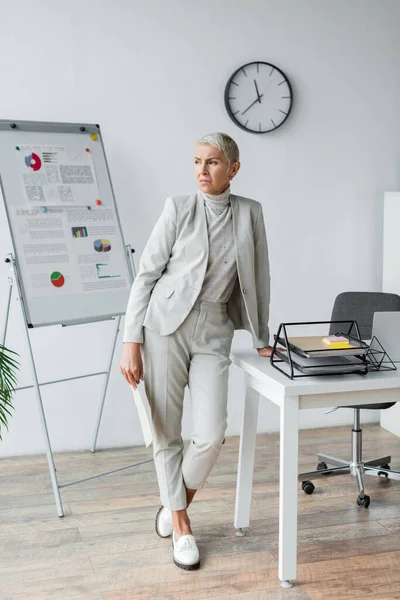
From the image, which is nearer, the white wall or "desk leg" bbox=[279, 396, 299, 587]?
"desk leg" bbox=[279, 396, 299, 587]

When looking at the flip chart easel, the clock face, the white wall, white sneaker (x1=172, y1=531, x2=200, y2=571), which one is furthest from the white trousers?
the clock face

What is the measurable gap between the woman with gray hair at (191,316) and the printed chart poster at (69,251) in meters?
0.80

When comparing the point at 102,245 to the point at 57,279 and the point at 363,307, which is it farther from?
the point at 363,307

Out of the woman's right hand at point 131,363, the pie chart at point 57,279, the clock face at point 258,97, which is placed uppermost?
the clock face at point 258,97

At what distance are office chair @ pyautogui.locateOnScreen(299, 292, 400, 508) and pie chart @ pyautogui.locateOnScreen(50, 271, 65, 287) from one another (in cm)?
128

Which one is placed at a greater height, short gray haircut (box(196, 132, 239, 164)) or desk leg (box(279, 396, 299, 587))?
short gray haircut (box(196, 132, 239, 164))

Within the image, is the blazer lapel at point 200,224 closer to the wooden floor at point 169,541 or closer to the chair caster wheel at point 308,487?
the wooden floor at point 169,541

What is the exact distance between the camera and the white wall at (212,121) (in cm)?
392

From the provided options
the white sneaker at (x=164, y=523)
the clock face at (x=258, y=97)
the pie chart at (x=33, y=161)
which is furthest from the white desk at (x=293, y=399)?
the clock face at (x=258, y=97)

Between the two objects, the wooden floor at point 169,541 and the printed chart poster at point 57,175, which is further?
the printed chart poster at point 57,175

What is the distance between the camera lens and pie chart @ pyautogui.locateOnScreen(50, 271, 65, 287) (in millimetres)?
3410

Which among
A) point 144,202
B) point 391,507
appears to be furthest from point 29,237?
point 391,507

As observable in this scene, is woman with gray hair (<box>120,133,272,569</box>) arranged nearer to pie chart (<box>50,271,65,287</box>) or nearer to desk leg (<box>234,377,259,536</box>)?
desk leg (<box>234,377,259,536</box>)

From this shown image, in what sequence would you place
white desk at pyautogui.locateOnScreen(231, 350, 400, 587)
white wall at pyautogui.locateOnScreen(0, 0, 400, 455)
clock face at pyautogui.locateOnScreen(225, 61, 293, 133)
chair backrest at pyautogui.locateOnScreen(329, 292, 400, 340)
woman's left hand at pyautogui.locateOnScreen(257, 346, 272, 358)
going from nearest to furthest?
white desk at pyautogui.locateOnScreen(231, 350, 400, 587)
woman's left hand at pyautogui.locateOnScreen(257, 346, 272, 358)
chair backrest at pyautogui.locateOnScreen(329, 292, 400, 340)
white wall at pyautogui.locateOnScreen(0, 0, 400, 455)
clock face at pyautogui.locateOnScreen(225, 61, 293, 133)
